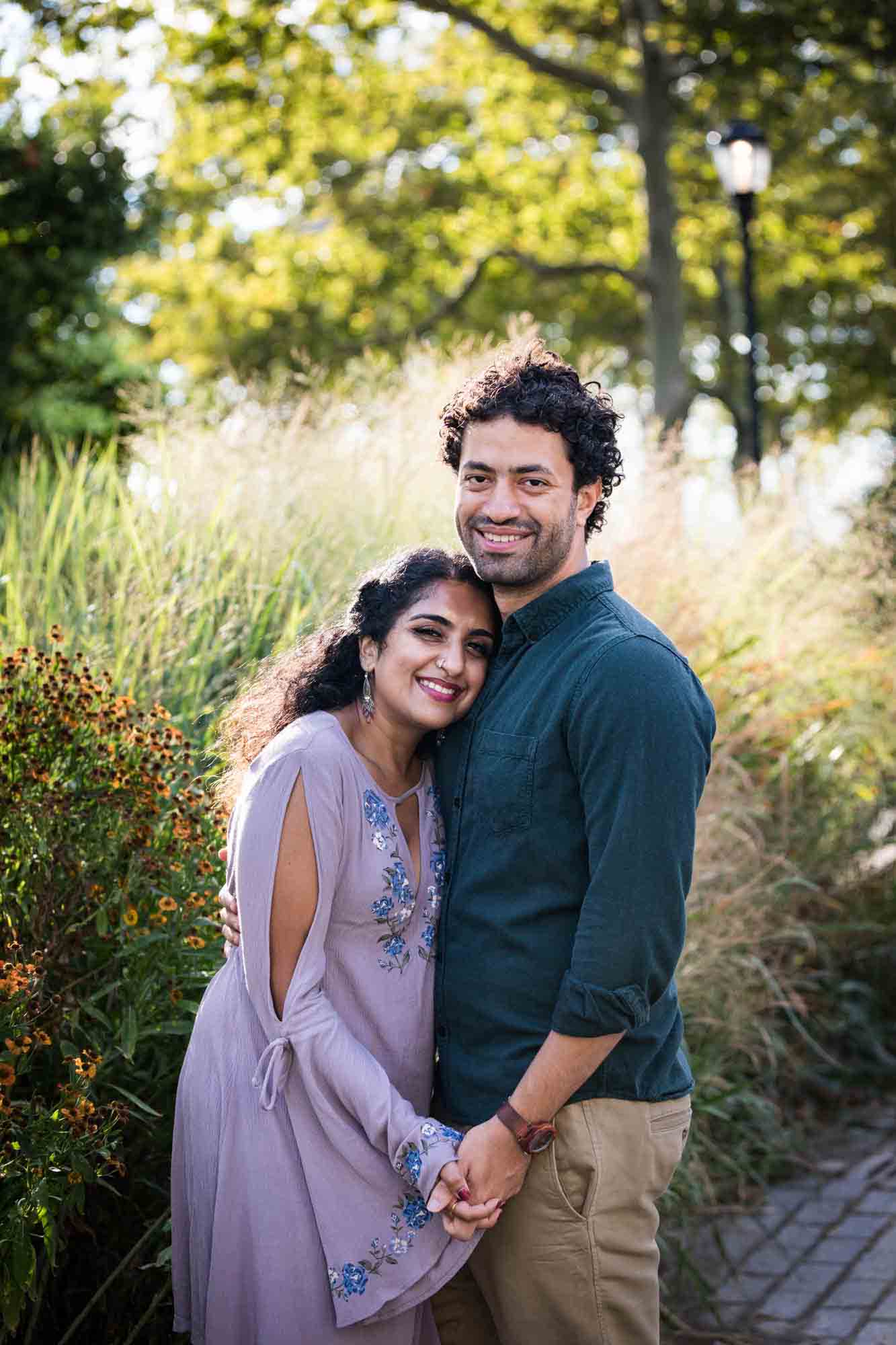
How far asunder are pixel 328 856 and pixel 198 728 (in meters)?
1.67

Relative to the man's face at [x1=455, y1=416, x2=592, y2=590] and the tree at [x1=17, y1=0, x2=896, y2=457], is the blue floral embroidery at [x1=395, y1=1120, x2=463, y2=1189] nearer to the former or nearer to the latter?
the man's face at [x1=455, y1=416, x2=592, y2=590]

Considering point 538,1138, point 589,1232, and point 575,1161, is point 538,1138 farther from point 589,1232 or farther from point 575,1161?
point 589,1232

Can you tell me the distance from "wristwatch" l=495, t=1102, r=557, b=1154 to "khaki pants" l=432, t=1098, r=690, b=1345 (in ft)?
0.28

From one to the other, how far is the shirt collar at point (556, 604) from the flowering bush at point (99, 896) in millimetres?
1035

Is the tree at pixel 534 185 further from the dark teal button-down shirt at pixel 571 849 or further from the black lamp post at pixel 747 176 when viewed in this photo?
the dark teal button-down shirt at pixel 571 849

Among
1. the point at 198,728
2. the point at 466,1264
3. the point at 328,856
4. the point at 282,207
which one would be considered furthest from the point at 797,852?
the point at 282,207

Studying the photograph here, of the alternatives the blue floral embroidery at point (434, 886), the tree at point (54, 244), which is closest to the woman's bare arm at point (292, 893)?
the blue floral embroidery at point (434, 886)

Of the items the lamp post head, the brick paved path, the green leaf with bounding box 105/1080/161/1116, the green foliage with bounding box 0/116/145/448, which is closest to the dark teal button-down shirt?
the green leaf with bounding box 105/1080/161/1116

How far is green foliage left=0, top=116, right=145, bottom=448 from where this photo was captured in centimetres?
1136

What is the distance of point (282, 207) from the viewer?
19.2 m

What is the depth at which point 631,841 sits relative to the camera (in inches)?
93.4

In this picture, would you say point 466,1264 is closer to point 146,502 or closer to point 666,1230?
point 666,1230

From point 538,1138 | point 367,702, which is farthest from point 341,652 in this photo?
point 538,1138

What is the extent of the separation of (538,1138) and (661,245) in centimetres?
1418
